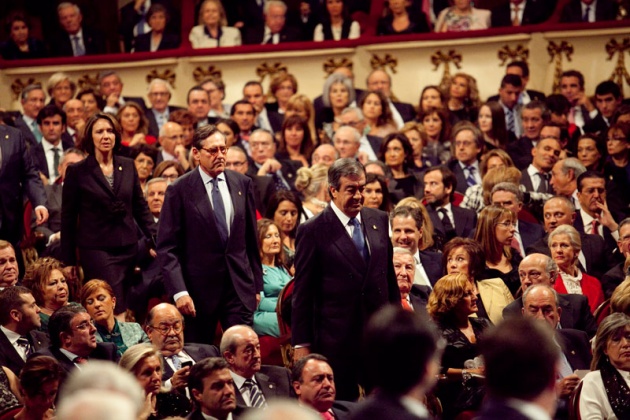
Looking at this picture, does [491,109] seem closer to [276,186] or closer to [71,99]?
[276,186]

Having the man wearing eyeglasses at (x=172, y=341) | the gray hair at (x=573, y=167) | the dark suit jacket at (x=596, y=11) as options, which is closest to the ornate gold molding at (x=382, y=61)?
the dark suit jacket at (x=596, y=11)

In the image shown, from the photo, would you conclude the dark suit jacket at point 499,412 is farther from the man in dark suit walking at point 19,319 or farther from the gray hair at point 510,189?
the gray hair at point 510,189

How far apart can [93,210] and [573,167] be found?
3315 mm

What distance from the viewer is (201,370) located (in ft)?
15.6

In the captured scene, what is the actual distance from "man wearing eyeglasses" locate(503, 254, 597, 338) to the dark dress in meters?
0.41

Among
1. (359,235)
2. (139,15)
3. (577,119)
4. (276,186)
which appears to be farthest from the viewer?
(139,15)

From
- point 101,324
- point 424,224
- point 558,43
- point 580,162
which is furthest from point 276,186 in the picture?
point 558,43

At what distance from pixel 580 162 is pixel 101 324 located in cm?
372

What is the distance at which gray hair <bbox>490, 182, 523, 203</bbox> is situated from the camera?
7.36 m

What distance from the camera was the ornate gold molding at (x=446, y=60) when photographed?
1033 centimetres

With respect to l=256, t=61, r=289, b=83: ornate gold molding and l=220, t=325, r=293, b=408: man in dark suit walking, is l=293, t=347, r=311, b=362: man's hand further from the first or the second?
l=256, t=61, r=289, b=83: ornate gold molding

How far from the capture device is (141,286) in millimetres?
6625

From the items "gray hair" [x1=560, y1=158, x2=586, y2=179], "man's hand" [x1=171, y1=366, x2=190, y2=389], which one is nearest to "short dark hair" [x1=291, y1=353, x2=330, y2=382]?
"man's hand" [x1=171, y1=366, x2=190, y2=389]

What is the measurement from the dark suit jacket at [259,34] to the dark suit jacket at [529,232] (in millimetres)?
3896
